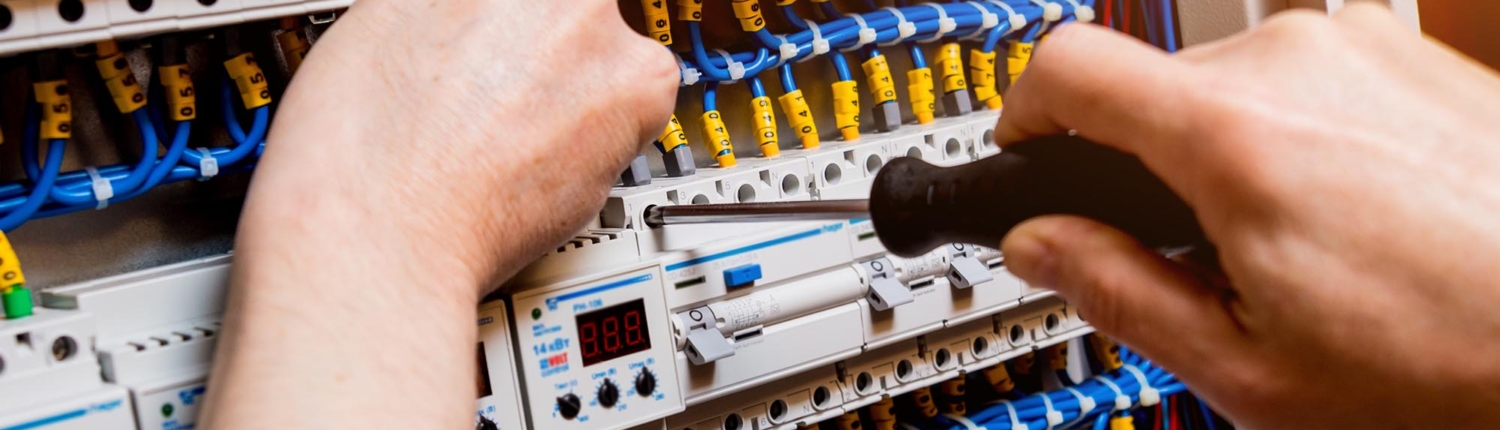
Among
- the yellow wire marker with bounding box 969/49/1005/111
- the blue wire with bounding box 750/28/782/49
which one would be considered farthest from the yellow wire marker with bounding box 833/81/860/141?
the yellow wire marker with bounding box 969/49/1005/111

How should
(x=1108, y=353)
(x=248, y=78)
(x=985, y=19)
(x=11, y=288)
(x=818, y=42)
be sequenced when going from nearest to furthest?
(x=11, y=288) < (x=248, y=78) < (x=818, y=42) < (x=985, y=19) < (x=1108, y=353)

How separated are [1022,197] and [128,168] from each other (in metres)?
0.75

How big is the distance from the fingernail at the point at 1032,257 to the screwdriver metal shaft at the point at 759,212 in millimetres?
132

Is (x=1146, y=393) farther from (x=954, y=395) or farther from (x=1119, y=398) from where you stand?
(x=954, y=395)

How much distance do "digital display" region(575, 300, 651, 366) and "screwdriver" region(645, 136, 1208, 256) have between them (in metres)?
0.30

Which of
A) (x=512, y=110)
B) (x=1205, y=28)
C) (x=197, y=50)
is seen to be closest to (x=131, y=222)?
(x=197, y=50)

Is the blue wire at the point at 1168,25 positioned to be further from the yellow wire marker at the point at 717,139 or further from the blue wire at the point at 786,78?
the yellow wire marker at the point at 717,139

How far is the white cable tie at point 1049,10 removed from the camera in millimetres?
1407

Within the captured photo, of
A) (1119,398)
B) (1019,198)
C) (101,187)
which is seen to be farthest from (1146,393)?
(101,187)

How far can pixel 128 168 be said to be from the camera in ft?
3.07

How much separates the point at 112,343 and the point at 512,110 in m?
0.35

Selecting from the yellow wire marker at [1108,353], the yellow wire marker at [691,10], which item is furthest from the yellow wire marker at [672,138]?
the yellow wire marker at [1108,353]

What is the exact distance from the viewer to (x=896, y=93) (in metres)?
1.43

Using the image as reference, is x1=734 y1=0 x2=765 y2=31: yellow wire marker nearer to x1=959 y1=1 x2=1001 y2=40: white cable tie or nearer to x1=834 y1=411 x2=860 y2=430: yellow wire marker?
x1=959 y1=1 x2=1001 y2=40: white cable tie
